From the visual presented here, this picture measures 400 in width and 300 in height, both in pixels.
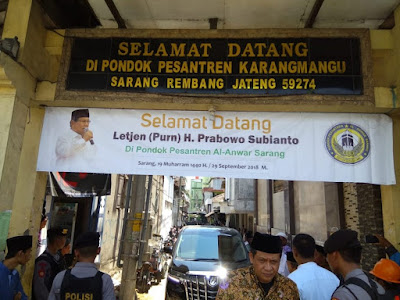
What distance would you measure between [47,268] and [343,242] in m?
3.06

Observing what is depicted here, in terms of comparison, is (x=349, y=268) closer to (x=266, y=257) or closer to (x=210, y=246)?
(x=266, y=257)

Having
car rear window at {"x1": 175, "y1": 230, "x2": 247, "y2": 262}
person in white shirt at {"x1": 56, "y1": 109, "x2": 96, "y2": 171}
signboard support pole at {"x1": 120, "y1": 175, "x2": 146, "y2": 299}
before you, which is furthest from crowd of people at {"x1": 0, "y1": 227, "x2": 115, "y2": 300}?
signboard support pole at {"x1": 120, "y1": 175, "x2": 146, "y2": 299}

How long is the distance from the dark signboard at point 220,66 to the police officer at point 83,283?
191 cm

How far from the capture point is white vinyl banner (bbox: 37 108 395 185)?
346cm

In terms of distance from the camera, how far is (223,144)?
3.58m

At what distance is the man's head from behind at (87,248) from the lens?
2.62 m

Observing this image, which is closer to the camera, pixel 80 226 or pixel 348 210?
pixel 348 210

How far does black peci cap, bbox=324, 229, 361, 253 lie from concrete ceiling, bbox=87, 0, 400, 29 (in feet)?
8.10

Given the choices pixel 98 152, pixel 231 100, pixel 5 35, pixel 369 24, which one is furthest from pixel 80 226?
pixel 369 24

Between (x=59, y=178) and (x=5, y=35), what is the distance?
2.54 metres

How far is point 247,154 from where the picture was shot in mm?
3533

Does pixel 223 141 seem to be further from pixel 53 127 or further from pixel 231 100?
pixel 53 127

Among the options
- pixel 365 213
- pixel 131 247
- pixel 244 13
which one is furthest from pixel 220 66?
pixel 131 247

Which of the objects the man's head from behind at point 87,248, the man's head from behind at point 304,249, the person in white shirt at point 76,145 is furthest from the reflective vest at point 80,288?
the man's head from behind at point 304,249
